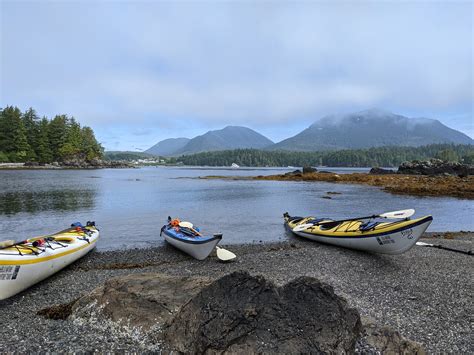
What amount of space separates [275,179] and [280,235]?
6163cm

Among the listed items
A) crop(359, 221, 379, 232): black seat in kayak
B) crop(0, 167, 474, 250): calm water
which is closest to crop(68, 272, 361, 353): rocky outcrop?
crop(359, 221, 379, 232): black seat in kayak

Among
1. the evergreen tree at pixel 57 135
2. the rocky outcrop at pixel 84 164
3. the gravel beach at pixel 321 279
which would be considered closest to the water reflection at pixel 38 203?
the gravel beach at pixel 321 279

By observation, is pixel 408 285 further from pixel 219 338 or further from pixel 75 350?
pixel 75 350

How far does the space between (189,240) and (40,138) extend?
405 feet

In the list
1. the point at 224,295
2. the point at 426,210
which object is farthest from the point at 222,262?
the point at 426,210

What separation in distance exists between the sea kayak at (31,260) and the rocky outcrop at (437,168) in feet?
307

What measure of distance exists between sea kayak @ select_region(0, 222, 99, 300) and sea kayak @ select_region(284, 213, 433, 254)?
12.8m

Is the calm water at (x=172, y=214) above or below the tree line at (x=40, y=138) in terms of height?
below

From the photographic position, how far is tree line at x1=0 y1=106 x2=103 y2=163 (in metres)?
106

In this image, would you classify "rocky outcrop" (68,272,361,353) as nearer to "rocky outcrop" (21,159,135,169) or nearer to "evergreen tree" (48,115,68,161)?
"rocky outcrop" (21,159,135,169)

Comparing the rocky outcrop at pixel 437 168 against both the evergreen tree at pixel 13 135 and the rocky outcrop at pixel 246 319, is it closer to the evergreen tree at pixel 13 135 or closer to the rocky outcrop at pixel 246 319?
the rocky outcrop at pixel 246 319

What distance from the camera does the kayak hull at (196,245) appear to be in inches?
571

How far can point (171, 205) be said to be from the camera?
35.9 meters

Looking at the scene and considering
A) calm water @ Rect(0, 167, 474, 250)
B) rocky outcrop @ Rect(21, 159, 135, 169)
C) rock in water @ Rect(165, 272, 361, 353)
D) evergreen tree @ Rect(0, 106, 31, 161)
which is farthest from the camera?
rocky outcrop @ Rect(21, 159, 135, 169)
